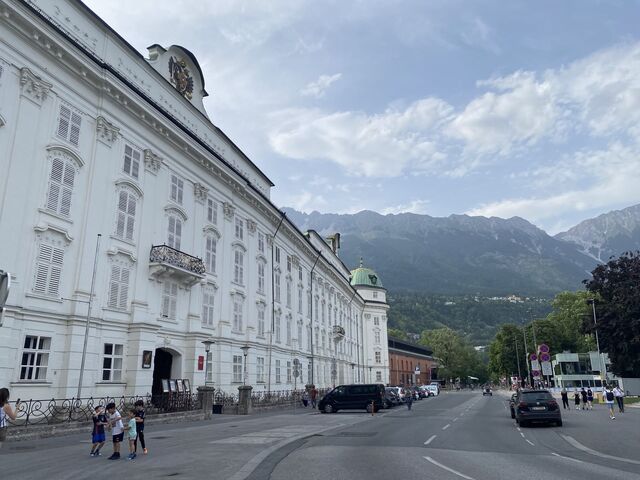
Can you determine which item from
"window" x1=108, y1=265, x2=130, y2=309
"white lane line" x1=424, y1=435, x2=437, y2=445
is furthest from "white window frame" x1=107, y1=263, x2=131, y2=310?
"white lane line" x1=424, y1=435, x2=437, y2=445

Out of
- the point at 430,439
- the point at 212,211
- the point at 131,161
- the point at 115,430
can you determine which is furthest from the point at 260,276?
the point at 115,430

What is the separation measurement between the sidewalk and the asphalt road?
24mm

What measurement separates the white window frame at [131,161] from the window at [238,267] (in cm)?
1089

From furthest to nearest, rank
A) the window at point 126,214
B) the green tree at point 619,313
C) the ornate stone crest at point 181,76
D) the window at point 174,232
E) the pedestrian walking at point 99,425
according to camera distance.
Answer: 1. the green tree at point 619,313
2. the ornate stone crest at point 181,76
3. the window at point 174,232
4. the window at point 126,214
5. the pedestrian walking at point 99,425

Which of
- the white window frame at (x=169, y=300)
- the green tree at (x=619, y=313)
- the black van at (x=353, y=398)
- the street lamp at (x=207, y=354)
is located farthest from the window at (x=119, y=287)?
the green tree at (x=619, y=313)

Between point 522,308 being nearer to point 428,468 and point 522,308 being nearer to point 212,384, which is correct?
point 212,384

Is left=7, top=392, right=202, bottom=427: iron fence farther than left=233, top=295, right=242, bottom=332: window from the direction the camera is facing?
No

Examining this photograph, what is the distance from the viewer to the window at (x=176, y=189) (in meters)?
29.6

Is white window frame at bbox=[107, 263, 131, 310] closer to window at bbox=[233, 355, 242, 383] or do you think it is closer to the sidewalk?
the sidewalk

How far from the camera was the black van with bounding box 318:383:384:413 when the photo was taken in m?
35.0

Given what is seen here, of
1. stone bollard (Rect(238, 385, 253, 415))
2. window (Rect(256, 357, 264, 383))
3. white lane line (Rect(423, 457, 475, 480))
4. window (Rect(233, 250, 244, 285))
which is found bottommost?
white lane line (Rect(423, 457, 475, 480))

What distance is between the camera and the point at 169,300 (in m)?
28.0

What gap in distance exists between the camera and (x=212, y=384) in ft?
103

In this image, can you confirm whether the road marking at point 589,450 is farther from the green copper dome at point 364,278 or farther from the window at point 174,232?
the green copper dome at point 364,278
